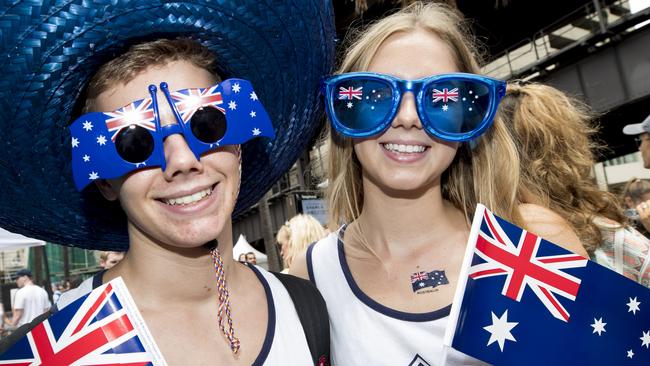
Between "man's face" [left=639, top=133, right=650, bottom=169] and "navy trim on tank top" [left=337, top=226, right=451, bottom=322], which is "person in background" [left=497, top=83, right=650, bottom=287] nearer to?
"navy trim on tank top" [left=337, top=226, right=451, bottom=322]

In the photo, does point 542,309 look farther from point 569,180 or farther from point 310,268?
point 569,180

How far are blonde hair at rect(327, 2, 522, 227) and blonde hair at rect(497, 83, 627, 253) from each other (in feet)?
1.11

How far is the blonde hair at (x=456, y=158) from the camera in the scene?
2275 mm

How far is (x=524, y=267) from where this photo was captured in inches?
62.6

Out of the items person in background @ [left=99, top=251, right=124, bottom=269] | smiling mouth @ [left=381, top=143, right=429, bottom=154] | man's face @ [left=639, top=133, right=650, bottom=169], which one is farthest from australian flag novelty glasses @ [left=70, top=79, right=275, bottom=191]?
person in background @ [left=99, top=251, right=124, bottom=269]

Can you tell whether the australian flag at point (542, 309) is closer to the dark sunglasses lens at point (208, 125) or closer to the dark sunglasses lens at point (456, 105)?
the dark sunglasses lens at point (456, 105)

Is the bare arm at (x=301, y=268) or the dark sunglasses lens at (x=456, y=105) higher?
the dark sunglasses lens at (x=456, y=105)

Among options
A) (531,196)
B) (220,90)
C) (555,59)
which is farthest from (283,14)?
(555,59)

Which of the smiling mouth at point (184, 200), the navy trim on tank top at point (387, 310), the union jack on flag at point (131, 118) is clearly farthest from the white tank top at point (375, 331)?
the union jack on flag at point (131, 118)

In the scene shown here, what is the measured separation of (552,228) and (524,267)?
0.62 metres

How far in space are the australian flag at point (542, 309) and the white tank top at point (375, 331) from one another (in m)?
0.37

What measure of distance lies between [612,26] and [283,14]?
420 inches

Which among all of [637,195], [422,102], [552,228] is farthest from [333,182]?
[637,195]

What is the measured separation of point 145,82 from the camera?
5.20 feet
